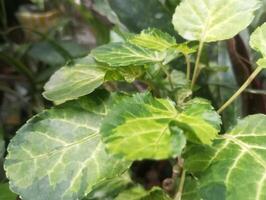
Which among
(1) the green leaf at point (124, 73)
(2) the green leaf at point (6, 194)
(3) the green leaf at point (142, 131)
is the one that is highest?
(3) the green leaf at point (142, 131)

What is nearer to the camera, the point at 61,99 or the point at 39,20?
the point at 61,99

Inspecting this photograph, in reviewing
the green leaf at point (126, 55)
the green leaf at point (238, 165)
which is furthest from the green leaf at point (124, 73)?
the green leaf at point (238, 165)

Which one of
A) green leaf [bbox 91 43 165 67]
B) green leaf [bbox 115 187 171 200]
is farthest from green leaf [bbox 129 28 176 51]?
green leaf [bbox 115 187 171 200]

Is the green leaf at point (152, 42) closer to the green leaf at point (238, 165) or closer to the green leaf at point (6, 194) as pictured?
the green leaf at point (238, 165)

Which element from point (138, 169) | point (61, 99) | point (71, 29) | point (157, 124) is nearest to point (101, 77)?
point (61, 99)

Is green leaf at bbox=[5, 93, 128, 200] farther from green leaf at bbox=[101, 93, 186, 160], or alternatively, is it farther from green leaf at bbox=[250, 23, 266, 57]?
green leaf at bbox=[250, 23, 266, 57]

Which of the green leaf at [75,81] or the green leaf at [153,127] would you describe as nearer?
the green leaf at [153,127]

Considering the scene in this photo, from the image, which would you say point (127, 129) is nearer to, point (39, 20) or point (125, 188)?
point (125, 188)
